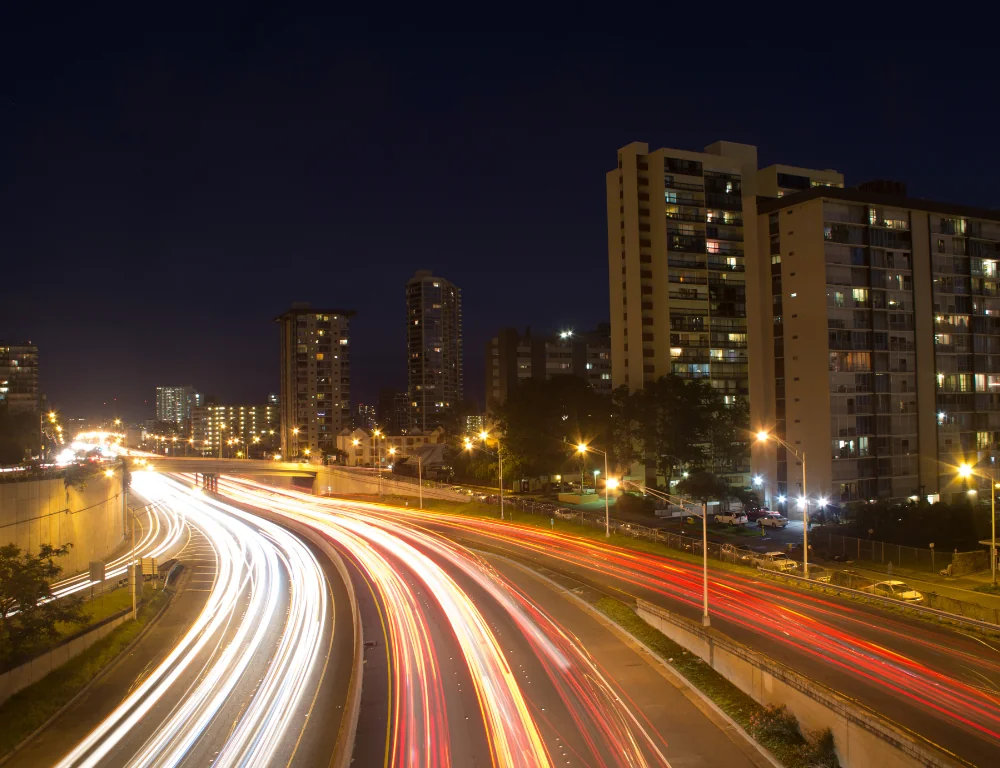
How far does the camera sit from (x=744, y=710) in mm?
20750

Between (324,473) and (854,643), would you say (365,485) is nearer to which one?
(324,473)

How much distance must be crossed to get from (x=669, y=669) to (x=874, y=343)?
46953 millimetres

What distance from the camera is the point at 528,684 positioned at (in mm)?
23375

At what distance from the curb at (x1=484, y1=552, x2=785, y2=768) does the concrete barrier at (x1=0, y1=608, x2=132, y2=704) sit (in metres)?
A: 20.1

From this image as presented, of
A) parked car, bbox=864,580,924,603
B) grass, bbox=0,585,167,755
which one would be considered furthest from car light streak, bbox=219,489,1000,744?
grass, bbox=0,585,167,755

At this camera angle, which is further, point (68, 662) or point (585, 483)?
point (585, 483)

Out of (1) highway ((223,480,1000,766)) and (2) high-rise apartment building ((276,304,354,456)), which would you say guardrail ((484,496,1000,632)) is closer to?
(1) highway ((223,480,1000,766))

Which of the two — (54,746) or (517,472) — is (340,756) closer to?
(54,746)

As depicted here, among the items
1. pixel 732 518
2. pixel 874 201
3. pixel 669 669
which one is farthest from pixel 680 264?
pixel 669 669

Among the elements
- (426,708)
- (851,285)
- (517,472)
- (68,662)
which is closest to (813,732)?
(426,708)

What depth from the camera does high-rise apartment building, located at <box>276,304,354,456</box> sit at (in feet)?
562

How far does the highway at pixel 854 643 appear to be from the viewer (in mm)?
18000

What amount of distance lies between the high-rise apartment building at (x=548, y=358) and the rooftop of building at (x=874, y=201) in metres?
83.6

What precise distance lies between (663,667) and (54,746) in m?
18.4
